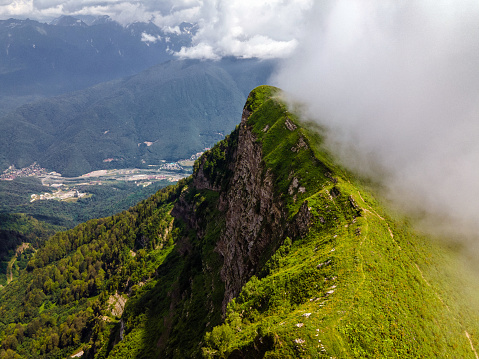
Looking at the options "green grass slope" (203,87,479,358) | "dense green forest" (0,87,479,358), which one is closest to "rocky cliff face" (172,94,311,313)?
"dense green forest" (0,87,479,358)

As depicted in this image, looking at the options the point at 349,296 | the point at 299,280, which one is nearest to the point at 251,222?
the point at 299,280

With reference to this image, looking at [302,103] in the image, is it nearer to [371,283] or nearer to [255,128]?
[255,128]

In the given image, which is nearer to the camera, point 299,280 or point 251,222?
point 299,280

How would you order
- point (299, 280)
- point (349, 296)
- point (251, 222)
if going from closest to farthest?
point (349, 296)
point (299, 280)
point (251, 222)

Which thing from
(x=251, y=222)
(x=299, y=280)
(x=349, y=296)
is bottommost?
(x=349, y=296)

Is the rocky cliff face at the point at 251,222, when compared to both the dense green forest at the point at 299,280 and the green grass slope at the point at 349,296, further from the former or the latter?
the green grass slope at the point at 349,296

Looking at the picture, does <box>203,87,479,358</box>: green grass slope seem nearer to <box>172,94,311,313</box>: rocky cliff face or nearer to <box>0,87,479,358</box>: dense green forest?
<box>0,87,479,358</box>: dense green forest

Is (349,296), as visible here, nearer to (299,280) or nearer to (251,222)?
(299,280)

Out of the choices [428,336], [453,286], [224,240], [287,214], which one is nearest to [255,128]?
[224,240]

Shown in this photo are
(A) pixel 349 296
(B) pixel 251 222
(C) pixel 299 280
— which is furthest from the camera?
(B) pixel 251 222
